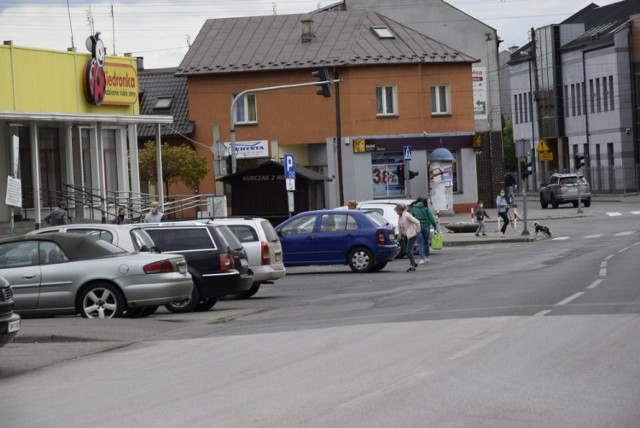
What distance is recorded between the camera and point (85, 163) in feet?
138

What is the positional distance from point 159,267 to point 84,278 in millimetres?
1169

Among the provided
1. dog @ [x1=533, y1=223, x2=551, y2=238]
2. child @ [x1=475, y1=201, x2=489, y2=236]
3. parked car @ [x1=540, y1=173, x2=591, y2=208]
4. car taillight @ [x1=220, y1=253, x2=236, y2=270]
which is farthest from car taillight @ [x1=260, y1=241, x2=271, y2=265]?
parked car @ [x1=540, y1=173, x2=591, y2=208]

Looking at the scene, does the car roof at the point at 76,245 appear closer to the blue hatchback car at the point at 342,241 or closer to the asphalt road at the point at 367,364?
the asphalt road at the point at 367,364

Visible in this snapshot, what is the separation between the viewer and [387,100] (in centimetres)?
5994

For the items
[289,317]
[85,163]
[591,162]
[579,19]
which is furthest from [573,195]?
[289,317]

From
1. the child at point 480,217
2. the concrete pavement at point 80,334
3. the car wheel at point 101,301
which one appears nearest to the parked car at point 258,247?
the concrete pavement at point 80,334

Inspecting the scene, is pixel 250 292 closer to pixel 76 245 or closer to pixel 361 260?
pixel 361 260

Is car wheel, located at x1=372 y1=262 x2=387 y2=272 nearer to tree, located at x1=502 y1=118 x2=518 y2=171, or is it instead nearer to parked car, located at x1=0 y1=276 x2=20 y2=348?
parked car, located at x1=0 y1=276 x2=20 y2=348

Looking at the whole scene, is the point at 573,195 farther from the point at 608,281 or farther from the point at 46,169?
the point at 608,281

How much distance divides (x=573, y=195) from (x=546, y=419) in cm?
5876

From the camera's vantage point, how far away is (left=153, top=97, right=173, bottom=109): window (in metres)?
63.2

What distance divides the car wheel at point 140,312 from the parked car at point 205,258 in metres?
0.38

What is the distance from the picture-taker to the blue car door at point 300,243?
1230 inches

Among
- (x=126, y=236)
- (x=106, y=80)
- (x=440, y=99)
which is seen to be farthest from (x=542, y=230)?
(x=126, y=236)
